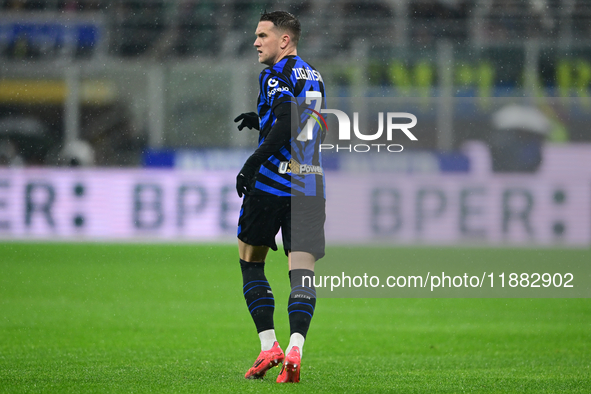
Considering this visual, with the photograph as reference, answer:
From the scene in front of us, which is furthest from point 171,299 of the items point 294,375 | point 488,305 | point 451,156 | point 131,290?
point 451,156

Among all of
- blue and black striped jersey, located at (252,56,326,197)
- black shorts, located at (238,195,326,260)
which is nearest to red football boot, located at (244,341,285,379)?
black shorts, located at (238,195,326,260)

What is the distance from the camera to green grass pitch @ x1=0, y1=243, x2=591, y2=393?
11.4 feet

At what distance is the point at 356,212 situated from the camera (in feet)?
34.4

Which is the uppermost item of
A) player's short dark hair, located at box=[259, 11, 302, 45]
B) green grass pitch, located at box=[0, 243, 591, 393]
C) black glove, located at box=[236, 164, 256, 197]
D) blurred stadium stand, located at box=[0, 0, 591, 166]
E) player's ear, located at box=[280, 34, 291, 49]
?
blurred stadium stand, located at box=[0, 0, 591, 166]

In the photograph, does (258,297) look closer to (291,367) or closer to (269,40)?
(291,367)

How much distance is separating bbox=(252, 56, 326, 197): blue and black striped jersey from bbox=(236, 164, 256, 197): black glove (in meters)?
0.19

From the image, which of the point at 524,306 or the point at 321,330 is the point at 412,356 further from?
the point at 524,306

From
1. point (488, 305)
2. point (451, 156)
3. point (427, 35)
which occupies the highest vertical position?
point (427, 35)

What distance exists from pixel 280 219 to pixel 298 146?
0.34 metres

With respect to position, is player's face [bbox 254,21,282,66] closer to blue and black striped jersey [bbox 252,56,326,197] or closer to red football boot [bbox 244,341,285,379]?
blue and black striped jersey [bbox 252,56,326,197]

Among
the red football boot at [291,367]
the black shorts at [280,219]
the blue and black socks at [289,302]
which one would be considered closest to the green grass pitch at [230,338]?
the red football boot at [291,367]

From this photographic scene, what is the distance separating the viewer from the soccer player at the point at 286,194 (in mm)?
3424

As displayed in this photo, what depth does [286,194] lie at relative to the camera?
3533 millimetres

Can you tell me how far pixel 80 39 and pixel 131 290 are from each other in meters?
10.4
